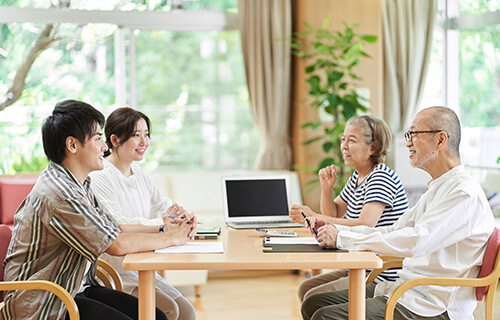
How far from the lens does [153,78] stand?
5.86 m

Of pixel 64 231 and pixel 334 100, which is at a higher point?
pixel 334 100

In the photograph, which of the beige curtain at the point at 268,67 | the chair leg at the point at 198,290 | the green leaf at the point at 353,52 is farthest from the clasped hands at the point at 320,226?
the beige curtain at the point at 268,67

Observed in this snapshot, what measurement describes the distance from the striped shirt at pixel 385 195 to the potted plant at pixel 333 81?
227 centimetres

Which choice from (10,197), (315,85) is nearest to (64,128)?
(10,197)

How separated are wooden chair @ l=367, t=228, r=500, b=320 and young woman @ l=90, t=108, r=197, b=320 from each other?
911 millimetres

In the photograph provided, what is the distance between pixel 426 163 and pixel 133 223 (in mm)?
1334

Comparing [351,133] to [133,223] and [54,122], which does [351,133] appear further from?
[54,122]

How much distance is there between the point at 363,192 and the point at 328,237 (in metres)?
0.59

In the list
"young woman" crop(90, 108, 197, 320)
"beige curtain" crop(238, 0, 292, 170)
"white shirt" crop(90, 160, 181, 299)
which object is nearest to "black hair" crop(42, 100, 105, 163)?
"white shirt" crop(90, 160, 181, 299)

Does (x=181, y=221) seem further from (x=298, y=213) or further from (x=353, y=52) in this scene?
(x=353, y=52)

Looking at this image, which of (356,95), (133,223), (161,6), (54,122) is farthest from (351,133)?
(161,6)

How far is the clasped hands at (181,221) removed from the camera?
263 centimetres

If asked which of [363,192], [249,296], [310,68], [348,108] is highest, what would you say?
[310,68]

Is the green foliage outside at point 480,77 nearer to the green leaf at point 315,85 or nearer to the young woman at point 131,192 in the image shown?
the green leaf at point 315,85
